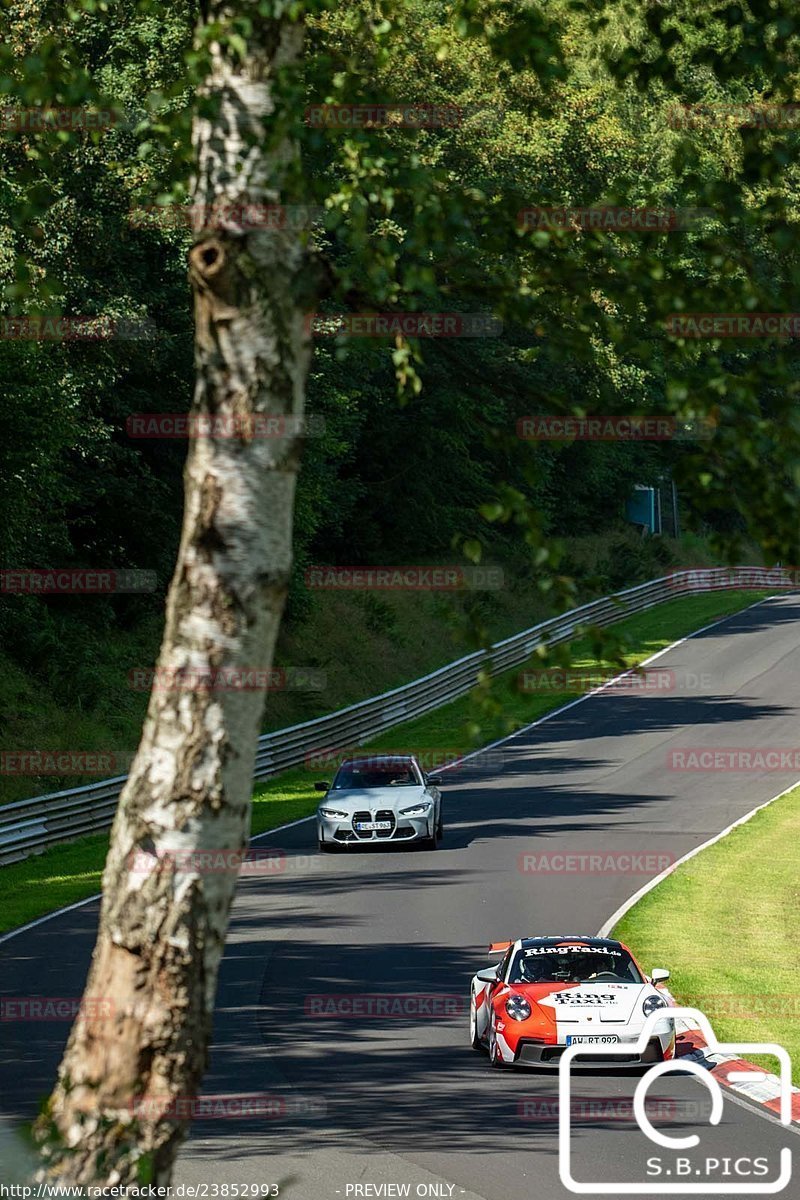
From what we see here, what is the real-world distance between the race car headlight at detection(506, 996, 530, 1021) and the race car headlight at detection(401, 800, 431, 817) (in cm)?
1314

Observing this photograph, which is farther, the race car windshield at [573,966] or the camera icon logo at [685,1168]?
the race car windshield at [573,966]

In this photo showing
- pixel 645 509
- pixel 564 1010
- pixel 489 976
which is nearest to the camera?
pixel 564 1010

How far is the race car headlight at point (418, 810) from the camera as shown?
2864cm

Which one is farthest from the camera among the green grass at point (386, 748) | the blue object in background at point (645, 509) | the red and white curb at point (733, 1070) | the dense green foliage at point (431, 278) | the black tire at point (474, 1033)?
the blue object in background at point (645, 509)

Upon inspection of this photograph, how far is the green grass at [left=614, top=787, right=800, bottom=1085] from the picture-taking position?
18516mm

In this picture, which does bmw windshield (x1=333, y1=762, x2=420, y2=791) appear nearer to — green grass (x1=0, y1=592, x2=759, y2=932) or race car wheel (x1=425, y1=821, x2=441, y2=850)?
race car wheel (x1=425, y1=821, x2=441, y2=850)

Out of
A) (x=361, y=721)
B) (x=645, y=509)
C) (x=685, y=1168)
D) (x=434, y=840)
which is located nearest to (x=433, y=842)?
(x=434, y=840)

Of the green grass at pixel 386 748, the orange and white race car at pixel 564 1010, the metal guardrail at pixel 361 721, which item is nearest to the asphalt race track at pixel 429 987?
the orange and white race car at pixel 564 1010

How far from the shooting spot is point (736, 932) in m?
24.0

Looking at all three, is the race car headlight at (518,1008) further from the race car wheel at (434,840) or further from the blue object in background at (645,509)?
the blue object in background at (645,509)

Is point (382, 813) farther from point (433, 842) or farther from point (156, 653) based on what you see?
point (156, 653)

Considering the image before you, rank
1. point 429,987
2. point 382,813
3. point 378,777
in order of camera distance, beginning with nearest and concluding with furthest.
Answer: point 429,987 → point 382,813 → point 378,777

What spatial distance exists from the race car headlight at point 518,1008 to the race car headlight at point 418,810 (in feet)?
43.1

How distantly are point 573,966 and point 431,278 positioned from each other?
38.5 ft
